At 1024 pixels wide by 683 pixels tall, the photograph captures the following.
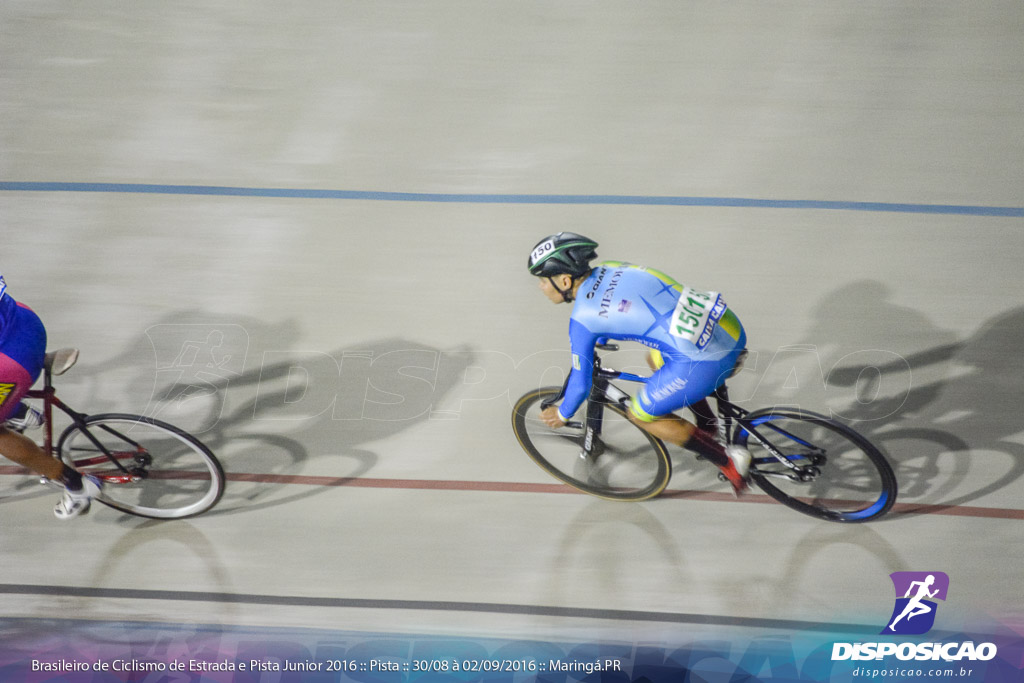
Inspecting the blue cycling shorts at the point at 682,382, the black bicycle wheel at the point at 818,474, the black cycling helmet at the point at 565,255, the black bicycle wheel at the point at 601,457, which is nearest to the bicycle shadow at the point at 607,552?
the black bicycle wheel at the point at 601,457

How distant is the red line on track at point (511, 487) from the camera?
323 centimetres

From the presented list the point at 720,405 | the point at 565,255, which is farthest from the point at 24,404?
the point at 720,405

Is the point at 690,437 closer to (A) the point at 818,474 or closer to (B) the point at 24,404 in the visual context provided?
(A) the point at 818,474

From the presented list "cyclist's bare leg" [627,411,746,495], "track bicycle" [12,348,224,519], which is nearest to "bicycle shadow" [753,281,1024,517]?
"cyclist's bare leg" [627,411,746,495]

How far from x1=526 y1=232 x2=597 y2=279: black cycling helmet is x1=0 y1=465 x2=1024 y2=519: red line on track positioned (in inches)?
47.6

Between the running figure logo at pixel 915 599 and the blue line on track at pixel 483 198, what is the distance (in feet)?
6.95

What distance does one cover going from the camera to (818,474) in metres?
2.95

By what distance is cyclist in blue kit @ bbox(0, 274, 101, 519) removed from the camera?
258 centimetres

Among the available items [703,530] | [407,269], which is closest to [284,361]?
[407,269]

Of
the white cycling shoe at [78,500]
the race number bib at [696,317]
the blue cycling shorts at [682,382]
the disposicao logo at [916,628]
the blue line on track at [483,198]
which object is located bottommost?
the disposicao logo at [916,628]

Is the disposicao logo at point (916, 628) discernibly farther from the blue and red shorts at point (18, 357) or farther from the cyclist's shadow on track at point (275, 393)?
the blue and red shorts at point (18, 357)

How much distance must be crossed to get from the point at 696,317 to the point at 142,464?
2557 mm

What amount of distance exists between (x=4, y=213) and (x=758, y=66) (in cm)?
496

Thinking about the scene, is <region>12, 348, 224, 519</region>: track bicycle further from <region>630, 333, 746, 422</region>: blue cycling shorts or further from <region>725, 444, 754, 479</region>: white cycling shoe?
<region>725, 444, 754, 479</region>: white cycling shoe
